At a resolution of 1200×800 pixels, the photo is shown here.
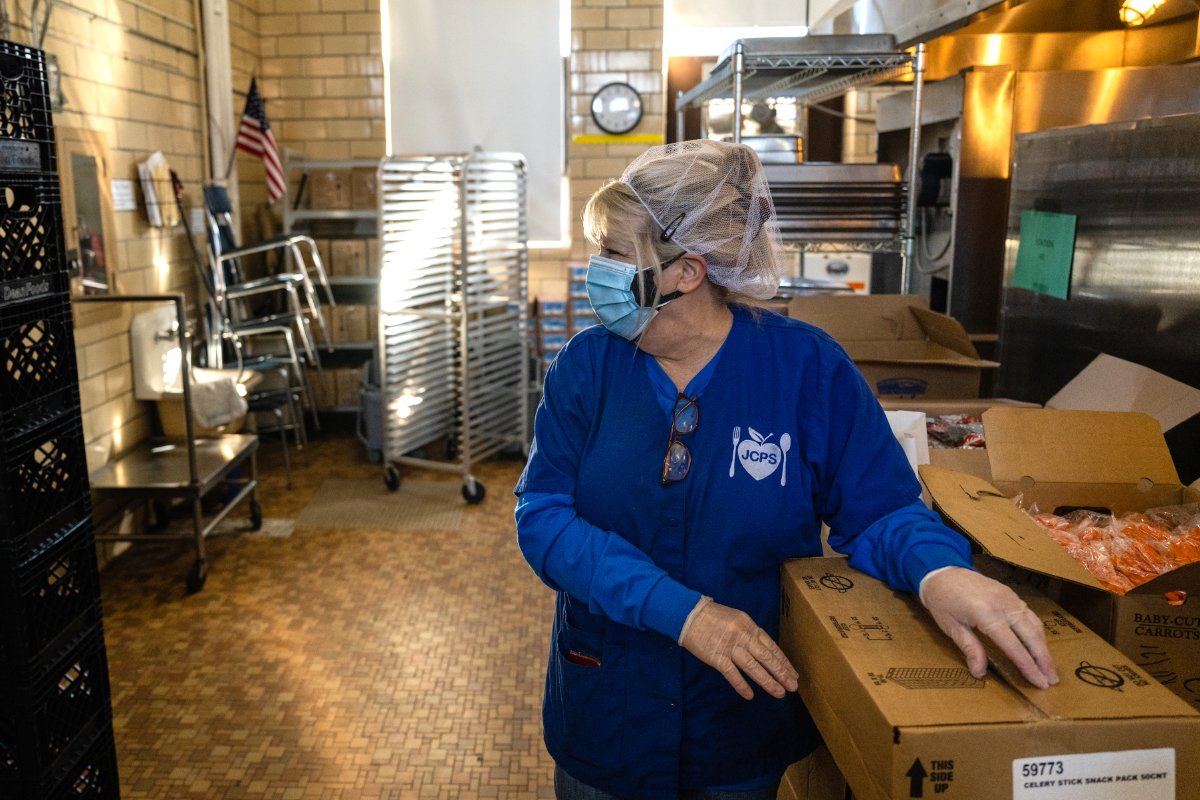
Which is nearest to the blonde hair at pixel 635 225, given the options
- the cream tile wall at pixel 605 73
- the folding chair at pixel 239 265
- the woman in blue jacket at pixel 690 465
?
the woman in blue jacket at pixel 690 465

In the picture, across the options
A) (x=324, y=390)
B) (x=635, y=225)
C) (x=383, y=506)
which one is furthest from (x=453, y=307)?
(x=635, y=225)

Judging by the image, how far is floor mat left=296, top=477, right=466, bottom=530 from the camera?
461 centimetres

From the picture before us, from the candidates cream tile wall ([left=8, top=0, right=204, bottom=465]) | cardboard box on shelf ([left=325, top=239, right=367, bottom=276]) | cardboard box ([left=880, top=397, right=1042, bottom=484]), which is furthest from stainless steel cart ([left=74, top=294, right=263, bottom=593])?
cardboard box ([left=880, top=397, right=1042, bottom=484])

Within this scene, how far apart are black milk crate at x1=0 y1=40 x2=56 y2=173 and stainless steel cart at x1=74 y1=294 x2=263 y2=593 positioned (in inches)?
70.7

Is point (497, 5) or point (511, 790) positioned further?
point (497, 5)

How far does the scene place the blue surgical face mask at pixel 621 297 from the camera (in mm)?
1406

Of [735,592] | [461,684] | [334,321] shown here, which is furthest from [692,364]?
[334,321]

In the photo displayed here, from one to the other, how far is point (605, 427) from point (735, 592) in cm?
30

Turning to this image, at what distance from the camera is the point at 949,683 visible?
1067 mm

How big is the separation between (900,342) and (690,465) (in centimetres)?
135

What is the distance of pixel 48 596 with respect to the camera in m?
1.85

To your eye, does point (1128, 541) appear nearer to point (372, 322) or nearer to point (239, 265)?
point (239, 265)

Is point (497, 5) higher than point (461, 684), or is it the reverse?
point (497, 5)

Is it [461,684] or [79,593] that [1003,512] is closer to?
[79,593]
